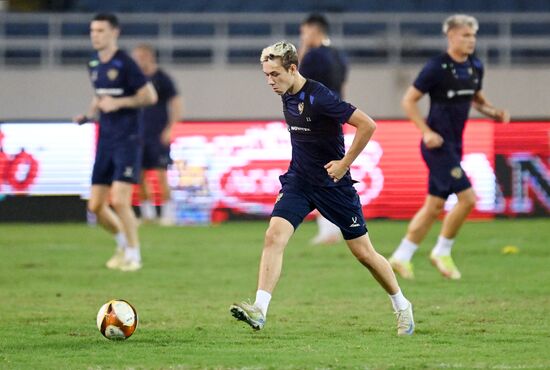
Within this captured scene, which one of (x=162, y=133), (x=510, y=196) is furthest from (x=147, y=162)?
(x=510, y=196)

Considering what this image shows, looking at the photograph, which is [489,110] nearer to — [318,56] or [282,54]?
[318,56]

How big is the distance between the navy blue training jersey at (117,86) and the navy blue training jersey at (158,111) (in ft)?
19.8

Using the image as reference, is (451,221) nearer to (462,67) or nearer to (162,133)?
(462,67)

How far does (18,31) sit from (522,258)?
14.0 m

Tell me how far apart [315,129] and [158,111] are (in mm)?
11432

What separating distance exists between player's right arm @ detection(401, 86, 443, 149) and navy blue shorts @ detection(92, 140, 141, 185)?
2.92 meters

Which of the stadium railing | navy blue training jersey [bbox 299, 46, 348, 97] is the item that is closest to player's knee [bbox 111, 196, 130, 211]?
navy blue training jersey [bbox 299, 46, 348, 97]

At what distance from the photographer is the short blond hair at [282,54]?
306 inches

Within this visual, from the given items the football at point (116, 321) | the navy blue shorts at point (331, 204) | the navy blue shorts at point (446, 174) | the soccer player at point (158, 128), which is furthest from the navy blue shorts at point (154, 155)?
the football at point (116, 321)

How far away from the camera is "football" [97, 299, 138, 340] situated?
25.9ft

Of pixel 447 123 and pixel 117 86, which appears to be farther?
pixel 117 86

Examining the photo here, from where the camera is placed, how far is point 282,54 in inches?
306

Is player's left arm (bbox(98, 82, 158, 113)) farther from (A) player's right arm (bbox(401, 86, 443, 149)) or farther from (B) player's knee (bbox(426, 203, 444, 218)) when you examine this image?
(B) player's knee (bbox(426, 203, 444, 218))

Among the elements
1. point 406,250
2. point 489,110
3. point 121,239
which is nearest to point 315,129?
point 406,250
